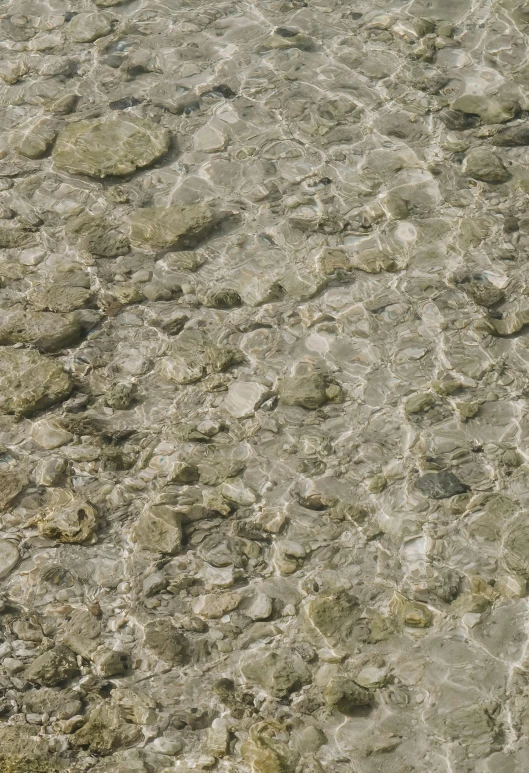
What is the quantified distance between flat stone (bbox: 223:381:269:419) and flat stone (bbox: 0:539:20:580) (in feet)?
4.49

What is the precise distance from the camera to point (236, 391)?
457 cm

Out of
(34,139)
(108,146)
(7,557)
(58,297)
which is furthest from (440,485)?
(34,139)

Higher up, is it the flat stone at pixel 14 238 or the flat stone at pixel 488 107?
the flat stone at pixel 488 107

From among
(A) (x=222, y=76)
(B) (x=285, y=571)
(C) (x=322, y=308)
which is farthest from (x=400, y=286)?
(A) (x=222, y=76)

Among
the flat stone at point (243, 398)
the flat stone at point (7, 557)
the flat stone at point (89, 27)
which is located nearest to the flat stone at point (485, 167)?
the flat stone at point (243, 398)

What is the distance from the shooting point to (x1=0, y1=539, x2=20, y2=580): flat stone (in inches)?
153

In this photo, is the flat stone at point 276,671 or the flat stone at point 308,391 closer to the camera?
the flat stone at point 276,671

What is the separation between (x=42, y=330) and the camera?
4773 millimetres

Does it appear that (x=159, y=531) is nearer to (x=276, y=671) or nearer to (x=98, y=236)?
(x=276, y=671)

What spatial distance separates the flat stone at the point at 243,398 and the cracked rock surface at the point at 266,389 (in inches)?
0.5

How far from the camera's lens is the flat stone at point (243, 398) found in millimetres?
4488

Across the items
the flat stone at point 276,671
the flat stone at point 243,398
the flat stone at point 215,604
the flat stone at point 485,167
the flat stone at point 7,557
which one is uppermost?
the flat stone at point 485,167

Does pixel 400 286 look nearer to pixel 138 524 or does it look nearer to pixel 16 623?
pixel 138 524

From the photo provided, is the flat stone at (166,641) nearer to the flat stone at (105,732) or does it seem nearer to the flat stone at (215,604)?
the flat stone at (215,604)
